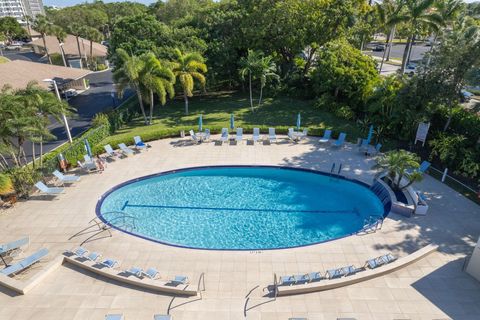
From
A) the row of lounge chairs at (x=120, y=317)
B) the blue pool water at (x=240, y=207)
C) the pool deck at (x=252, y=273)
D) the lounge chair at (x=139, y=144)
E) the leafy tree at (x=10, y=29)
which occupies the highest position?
the leafy tree at (x=10, y=29)

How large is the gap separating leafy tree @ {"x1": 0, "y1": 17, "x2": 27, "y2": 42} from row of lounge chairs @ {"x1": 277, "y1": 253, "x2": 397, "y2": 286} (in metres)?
101

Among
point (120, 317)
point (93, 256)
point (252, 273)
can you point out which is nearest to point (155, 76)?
point (93, 256)

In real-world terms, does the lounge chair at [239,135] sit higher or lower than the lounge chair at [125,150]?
higher

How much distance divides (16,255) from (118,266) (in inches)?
184

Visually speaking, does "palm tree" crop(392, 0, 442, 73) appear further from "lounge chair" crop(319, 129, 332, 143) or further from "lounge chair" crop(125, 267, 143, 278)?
"lounge chair" crop(125, 267, 143, 278)

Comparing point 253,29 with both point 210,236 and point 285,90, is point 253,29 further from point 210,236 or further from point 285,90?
point 210,236

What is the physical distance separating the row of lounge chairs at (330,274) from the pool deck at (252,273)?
490 millimetres

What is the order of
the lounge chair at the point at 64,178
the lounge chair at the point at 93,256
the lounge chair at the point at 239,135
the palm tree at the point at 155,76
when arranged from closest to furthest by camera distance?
the lounge chair at the point at 93,256
the lounge chair at the point at 64,178
the lounge chair at the point at 239,135
the palm tree at the point at 155,76

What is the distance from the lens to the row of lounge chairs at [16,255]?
1245 cm

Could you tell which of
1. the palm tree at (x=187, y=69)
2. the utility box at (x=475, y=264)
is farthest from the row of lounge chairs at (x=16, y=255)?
the palm tree at (x=187, y=69)

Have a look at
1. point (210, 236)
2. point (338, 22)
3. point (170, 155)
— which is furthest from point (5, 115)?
point (338, 22)

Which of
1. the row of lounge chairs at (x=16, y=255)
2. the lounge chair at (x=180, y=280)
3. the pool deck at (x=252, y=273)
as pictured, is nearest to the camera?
the pool deck at (x=252, y=273)

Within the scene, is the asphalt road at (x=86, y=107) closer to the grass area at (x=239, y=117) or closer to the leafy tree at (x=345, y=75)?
the grass area at (x=239, y=117)

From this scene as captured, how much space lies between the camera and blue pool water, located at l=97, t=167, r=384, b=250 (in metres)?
15.6
